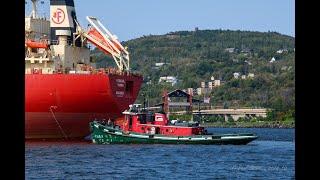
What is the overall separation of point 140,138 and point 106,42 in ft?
35.9

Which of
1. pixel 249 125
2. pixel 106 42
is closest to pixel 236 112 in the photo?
pixel 249 125

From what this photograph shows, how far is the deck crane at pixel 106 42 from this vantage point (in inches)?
2309

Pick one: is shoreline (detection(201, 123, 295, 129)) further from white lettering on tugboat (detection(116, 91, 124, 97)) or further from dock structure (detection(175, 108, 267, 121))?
white lettering on tugboat (detection(116, 91, 124, 97))

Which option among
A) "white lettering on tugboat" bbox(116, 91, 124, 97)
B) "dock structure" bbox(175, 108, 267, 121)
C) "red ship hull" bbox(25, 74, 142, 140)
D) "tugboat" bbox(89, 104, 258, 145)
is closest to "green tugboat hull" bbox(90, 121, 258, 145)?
"tugboat" bbox(89, 104, 258, 145)

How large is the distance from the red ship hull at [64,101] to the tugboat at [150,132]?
55.6 inches

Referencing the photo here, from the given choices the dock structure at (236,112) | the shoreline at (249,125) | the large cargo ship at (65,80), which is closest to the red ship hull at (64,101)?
the large cargo ship at (65,80)

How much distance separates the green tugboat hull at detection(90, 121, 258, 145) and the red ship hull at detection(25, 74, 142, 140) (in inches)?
72.9

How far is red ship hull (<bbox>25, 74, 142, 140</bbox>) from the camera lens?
51.9 meters

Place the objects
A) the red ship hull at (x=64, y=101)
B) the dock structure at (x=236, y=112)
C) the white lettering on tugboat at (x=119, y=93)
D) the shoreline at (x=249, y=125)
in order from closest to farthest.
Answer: the red ship hull at (x=64, y=101)
the white lettering on tugboat at (x=119, y=93)
the shoreline at (x=249, y=125)
the dock structure at (x=236, y=112)

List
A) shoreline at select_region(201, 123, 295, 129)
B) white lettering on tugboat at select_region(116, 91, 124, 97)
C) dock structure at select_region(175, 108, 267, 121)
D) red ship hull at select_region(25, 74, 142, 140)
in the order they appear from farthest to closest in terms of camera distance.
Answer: dock structure at select_region(175, 108, 267, 121) < shoreline at select_region(201, 123, 295, 129) < white lettering on tugboat at select_region(116, 91, 124, 97) < red ship hull at select_region(25, 74, 142, 140)

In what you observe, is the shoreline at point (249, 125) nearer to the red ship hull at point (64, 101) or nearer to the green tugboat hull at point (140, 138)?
the green tugboat hull at point (140, 138)

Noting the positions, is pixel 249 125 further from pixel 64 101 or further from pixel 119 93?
pixel 64 101
